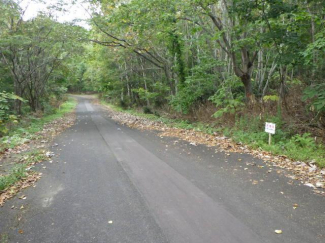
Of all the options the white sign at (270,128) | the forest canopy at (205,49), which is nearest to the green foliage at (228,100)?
the forest canopy at (205,49)

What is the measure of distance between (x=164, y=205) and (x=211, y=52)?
12.2m

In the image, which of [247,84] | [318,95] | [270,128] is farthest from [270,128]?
[247,84]

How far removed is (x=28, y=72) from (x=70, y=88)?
5901cm

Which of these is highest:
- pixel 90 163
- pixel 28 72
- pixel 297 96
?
pixel 28 72

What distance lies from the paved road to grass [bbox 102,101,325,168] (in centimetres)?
117

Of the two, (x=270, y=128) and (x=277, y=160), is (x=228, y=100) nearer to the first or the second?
(x=270, y=128)

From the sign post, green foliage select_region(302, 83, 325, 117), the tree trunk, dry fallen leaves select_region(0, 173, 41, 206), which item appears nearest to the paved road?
dry fallen leaves select_region(0, 173, 41, 206)

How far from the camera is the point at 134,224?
372 cm

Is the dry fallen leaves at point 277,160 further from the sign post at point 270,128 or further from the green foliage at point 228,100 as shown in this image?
the green foliage at point 228,100

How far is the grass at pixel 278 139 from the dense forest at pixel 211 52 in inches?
2.8

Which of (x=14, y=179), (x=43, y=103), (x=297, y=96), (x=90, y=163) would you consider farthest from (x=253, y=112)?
(x=43, y=103)

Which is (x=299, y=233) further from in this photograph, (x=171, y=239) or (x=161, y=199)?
(x=161, y=199)

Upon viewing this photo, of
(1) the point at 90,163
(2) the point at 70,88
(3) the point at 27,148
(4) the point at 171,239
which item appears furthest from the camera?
(2) the point at 70,88

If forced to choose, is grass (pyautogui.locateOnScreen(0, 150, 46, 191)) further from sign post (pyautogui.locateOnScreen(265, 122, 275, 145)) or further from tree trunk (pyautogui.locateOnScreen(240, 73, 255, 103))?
tree trunk (pyautogui.locateOnScreen(240, 73, 255, 103))
